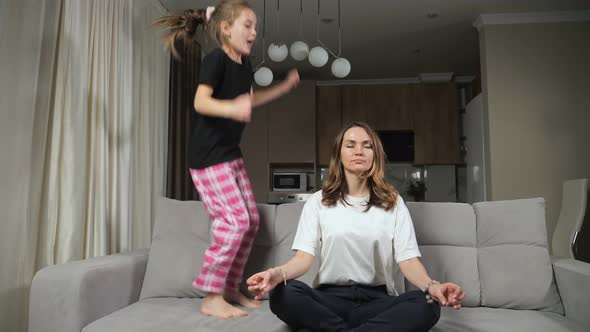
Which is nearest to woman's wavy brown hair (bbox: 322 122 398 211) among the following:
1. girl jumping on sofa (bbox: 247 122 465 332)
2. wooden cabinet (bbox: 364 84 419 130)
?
→ girl jumping on sofa (bbox: 247 122 465 332)

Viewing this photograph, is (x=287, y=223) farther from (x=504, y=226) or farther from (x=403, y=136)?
(x=403, y=136)

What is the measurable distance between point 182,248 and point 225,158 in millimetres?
442

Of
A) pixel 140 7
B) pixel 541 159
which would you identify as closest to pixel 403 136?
pixel 541 159

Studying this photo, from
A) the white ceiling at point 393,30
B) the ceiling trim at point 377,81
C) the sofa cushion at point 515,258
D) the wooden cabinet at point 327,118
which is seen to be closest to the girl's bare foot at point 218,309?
the sofa cushion at point 515,258

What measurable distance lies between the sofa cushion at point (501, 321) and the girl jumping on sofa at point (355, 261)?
19 centimetres

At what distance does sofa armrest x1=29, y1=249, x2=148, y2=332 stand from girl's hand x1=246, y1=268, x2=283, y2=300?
2.08 feet

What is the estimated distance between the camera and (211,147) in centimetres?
173

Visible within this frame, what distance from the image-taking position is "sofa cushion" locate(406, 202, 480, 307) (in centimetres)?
168

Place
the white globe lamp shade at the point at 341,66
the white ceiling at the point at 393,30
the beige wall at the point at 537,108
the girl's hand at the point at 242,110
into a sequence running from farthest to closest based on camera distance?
the beige wall at the point at 537,108 → the white ceiling at the point at 393,30 → the white globe lamp shade at the point at 341,66 → the girl's hand at the point at 242,110

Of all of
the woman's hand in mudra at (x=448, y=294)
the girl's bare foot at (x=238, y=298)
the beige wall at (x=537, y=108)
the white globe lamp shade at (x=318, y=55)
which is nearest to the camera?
the woman's hand in mudra at (x=448, y=294)

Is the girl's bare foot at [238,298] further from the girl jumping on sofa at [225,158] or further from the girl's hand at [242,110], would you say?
the girl's hand at [242,110]

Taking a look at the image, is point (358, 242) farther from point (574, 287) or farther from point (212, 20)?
point (212, 20)

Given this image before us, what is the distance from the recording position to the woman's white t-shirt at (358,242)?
1510mm

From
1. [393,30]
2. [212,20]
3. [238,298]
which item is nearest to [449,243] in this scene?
[238,298]
